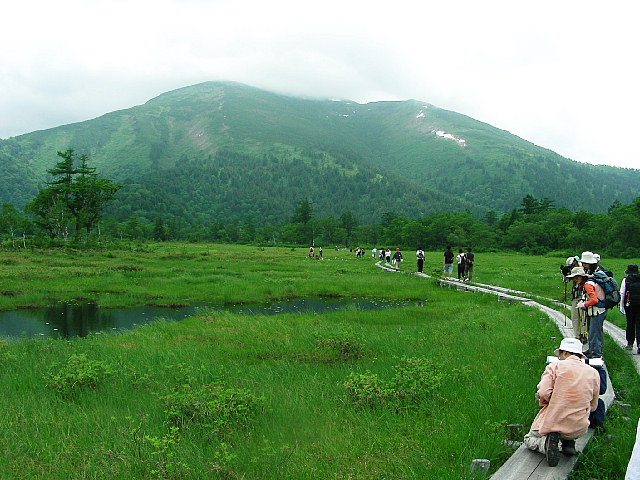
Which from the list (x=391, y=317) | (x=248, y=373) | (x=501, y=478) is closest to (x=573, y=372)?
(x=501, y=478)

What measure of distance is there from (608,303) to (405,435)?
19.9 feet

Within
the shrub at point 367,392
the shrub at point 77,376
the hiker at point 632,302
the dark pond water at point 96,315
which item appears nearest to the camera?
the shrub at point 367,392

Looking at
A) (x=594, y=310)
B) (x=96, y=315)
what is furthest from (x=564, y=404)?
(x=96, y=315)

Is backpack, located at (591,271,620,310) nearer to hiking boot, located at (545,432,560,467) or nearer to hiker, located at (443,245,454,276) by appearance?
hiking boot, located at (545,432,560,467)

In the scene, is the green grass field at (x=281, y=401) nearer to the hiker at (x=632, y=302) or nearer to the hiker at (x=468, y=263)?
the hiker at (x=632, y=302)

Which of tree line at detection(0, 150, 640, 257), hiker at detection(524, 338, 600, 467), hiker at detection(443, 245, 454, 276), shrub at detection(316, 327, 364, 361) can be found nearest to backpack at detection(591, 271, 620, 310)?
hiker at detection(524, 338, 600, 467)

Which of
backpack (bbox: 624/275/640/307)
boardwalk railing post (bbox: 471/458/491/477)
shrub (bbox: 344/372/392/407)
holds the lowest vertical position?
shrub (bbox: 344/372/392/407)

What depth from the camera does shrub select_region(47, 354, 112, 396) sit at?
8.81m

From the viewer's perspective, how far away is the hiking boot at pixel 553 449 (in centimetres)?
518

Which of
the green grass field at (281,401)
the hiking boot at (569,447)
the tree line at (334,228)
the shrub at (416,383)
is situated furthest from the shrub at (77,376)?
the tree line at (334,228)

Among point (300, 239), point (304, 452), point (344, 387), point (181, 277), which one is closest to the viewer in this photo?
point (304, 452)

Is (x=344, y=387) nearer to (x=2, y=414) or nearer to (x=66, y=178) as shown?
(x=2, y=414)

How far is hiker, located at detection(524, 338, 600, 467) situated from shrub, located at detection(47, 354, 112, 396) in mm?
7872

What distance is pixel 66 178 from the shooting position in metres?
64.9
